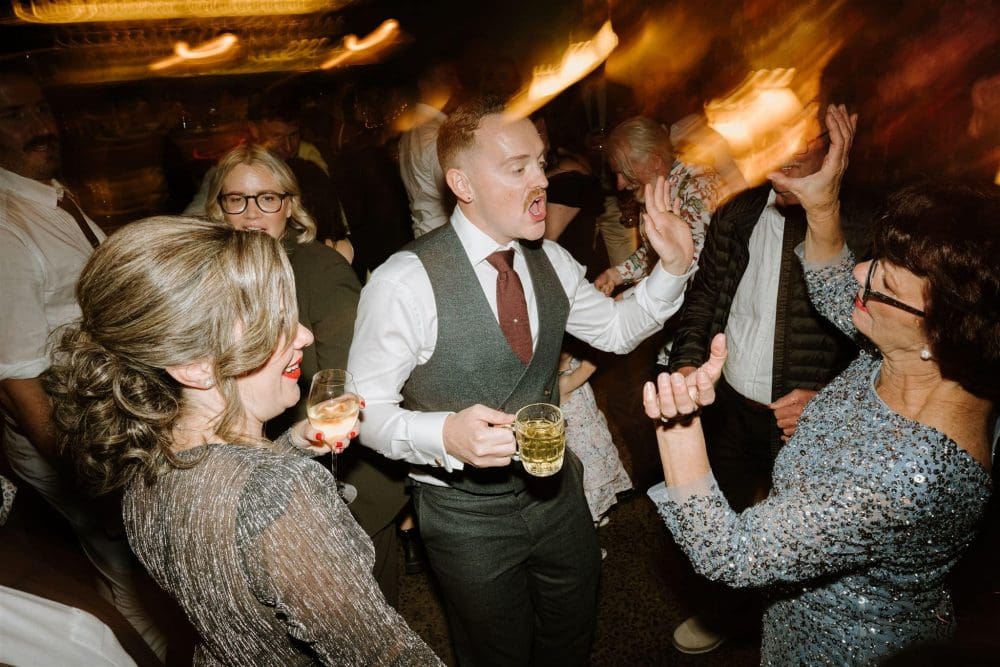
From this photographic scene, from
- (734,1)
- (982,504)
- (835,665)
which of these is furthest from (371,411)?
(734,1)

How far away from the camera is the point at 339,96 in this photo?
6.65 meters

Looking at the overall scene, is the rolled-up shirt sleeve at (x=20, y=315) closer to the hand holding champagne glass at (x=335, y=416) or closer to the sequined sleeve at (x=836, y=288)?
the hand holding champagne glass at (x=335, y=416)

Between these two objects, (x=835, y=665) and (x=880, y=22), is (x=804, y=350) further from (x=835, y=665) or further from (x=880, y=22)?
(x=880, y=22)

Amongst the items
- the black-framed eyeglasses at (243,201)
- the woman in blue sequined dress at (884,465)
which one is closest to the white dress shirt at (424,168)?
the black-framed eyeglasses at (243,201)

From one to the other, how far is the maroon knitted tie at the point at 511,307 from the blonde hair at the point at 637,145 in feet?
5.21

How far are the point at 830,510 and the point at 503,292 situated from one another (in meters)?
1.17

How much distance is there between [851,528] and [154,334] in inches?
61.1

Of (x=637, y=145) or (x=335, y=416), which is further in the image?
(x=637, y=145)

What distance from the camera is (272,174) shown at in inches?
103

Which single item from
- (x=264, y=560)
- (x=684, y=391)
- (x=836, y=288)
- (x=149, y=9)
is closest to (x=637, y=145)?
(x=836, y=288)

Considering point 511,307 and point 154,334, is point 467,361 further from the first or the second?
point 154,334

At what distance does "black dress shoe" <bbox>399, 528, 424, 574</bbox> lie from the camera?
10.3ft

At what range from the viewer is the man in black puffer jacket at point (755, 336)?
7.62 ft

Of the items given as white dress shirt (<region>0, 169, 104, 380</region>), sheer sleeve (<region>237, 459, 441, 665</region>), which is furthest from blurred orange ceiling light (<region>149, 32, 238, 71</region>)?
sheer sleeve (<region>237, 459, 441, 665</region>)
